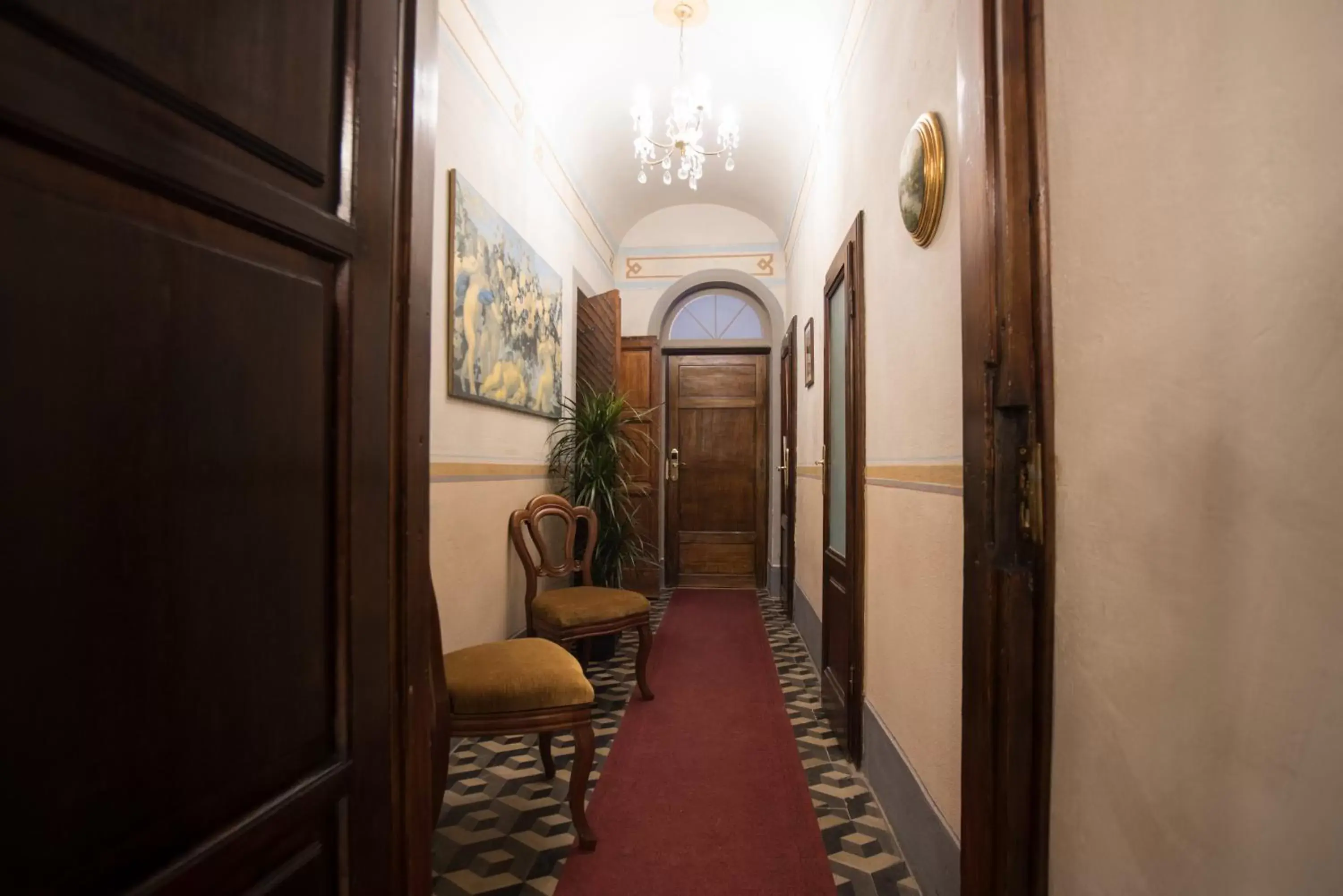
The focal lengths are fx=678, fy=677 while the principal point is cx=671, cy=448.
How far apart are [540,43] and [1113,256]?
132 inches

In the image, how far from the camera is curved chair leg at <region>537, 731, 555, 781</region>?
2.54m

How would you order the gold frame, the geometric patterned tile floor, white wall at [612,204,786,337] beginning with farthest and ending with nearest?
white wall at [612,204,786,337] → the geometric patterned tile floor → the gold frame

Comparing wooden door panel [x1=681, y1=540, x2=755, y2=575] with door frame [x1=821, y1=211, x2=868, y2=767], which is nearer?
door frame [x1=821, y1=211, x2=868, y2=767]

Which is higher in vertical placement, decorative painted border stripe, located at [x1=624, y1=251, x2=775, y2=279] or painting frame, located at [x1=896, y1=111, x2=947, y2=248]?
decorative painted border stripe, located at [x1=624, y1=251, x2=775, y2=279]

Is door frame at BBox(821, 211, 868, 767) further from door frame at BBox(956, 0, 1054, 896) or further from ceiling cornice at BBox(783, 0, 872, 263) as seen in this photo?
door frame at BBox(956, 0, 1054, 896)

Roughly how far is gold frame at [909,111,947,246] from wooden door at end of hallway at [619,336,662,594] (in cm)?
401

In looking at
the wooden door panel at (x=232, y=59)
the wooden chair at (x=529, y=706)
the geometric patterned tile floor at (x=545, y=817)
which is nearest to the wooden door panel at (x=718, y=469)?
the geometric patterned tile floor at (x=545, y=817)

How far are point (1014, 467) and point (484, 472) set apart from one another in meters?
2.59

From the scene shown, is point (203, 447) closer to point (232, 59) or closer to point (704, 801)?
point (232, 59)

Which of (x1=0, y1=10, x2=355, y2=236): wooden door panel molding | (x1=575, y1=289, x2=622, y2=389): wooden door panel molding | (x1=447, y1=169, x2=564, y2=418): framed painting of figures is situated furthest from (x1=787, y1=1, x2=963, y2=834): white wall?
(x1=575, y1=289, x2=622, y2=389): wooden door panel molding

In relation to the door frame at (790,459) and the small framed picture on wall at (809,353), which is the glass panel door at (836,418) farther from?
the door frame at (790,459)

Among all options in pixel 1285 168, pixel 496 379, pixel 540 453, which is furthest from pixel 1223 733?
pixel 540 453

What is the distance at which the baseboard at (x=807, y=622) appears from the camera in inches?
150

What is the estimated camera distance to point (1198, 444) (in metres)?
0.77
